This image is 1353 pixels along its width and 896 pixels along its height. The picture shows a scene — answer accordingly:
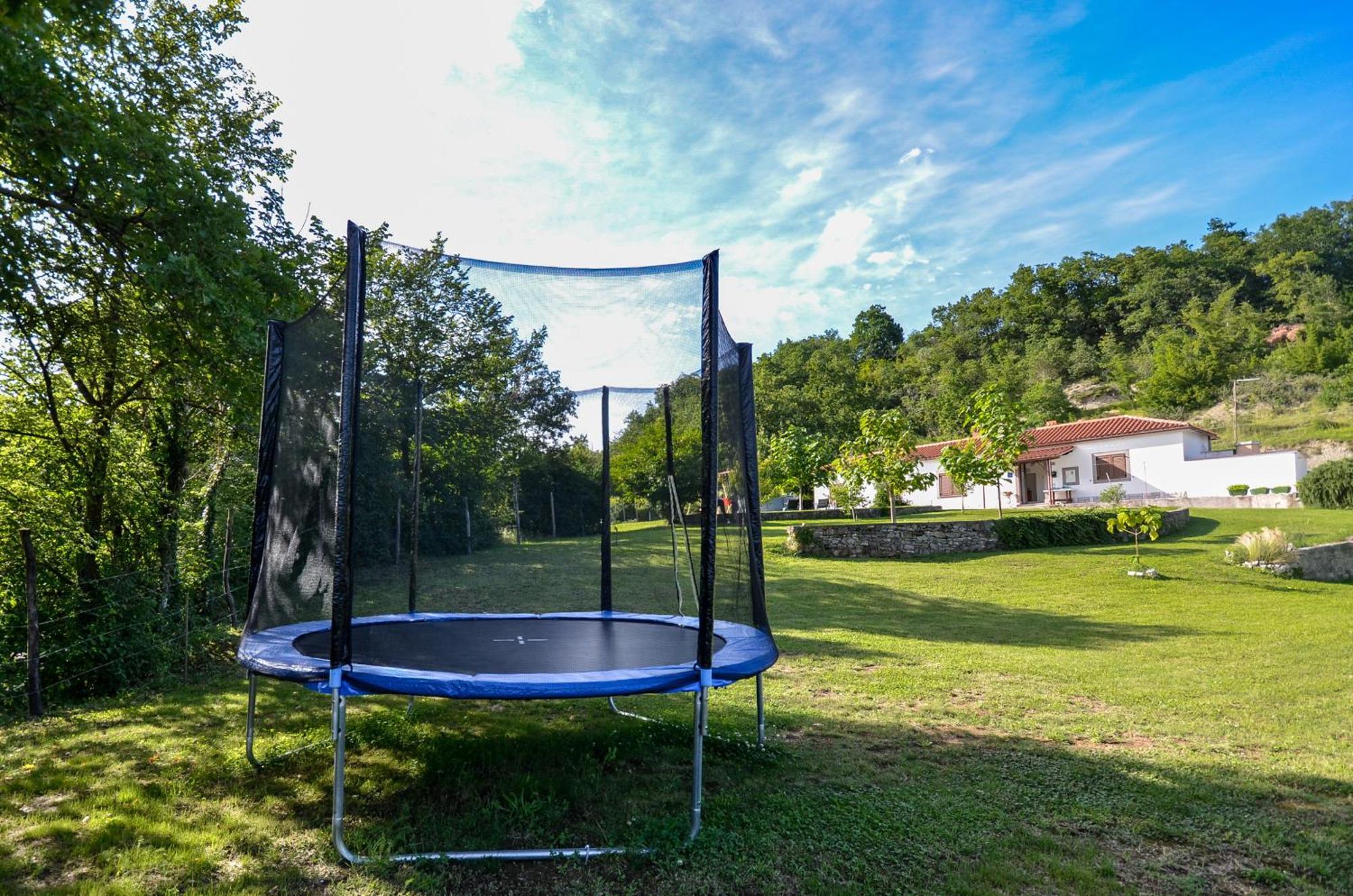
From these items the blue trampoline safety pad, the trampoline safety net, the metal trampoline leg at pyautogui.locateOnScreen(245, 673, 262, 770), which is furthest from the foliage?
the metal trampoline leg at pyautogui.locateOnScreen(245, 673, 262, 770)

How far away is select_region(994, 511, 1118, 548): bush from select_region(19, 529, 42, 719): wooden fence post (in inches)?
456

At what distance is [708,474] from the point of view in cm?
207

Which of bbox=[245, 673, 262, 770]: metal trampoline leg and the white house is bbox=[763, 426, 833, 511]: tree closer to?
the white house

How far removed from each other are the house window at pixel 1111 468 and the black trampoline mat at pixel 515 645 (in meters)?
20.3

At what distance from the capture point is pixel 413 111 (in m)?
5.07

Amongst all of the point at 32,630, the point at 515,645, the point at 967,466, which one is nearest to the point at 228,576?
the point at 32,630

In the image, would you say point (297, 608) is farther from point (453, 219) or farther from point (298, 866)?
point (453, 219)

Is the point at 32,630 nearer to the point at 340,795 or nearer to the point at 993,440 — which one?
the point at 340,795

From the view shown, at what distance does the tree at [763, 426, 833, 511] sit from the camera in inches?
640

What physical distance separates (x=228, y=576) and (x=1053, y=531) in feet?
37.7

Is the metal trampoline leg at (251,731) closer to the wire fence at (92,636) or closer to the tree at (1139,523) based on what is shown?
the wire fence at (92,636)

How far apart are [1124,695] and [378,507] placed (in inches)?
155

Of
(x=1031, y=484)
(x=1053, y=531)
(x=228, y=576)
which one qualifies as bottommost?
(x=1053, y=531)

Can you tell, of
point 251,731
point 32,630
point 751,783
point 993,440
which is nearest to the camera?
point 751,783
